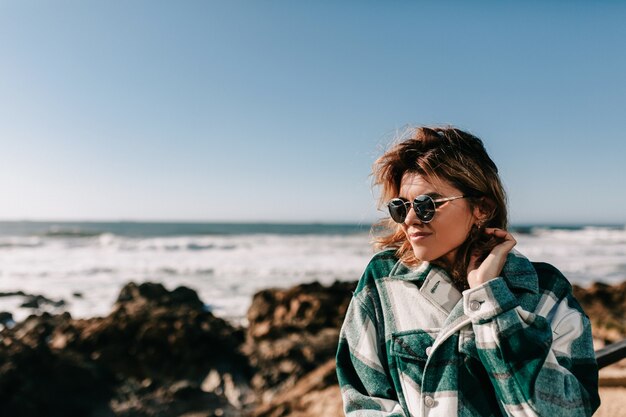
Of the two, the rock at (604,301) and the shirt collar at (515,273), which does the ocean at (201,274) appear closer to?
the rock at (604,301)

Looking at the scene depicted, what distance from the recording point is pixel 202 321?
8.33m

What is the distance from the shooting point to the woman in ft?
4.28

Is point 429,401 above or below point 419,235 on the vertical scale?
below

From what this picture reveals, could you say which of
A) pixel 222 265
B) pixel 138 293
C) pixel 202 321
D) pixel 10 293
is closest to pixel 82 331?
pixel 202 321

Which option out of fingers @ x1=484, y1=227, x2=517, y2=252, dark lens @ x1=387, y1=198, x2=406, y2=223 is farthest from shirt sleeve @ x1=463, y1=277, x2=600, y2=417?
dark lens @ x1=387, y1=198, x2=406, y2=223

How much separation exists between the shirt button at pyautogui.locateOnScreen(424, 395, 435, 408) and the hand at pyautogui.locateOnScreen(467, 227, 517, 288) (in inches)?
14.8

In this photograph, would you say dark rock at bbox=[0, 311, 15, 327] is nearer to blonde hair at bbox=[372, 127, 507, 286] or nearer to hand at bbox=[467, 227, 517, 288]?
blonde hair at bbox=[372, 127, 507, 286]

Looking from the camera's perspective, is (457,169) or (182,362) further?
(182,362)

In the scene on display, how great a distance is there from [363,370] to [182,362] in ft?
20.4

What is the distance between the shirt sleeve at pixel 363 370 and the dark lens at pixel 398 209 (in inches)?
13.0

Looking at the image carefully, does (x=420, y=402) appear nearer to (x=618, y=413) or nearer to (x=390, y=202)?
(x=390, y=202)

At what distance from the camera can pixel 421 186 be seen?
1.57 m

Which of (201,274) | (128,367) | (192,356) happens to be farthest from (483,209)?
(201,274)

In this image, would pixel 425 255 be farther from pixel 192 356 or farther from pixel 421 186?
pixel 192 356
